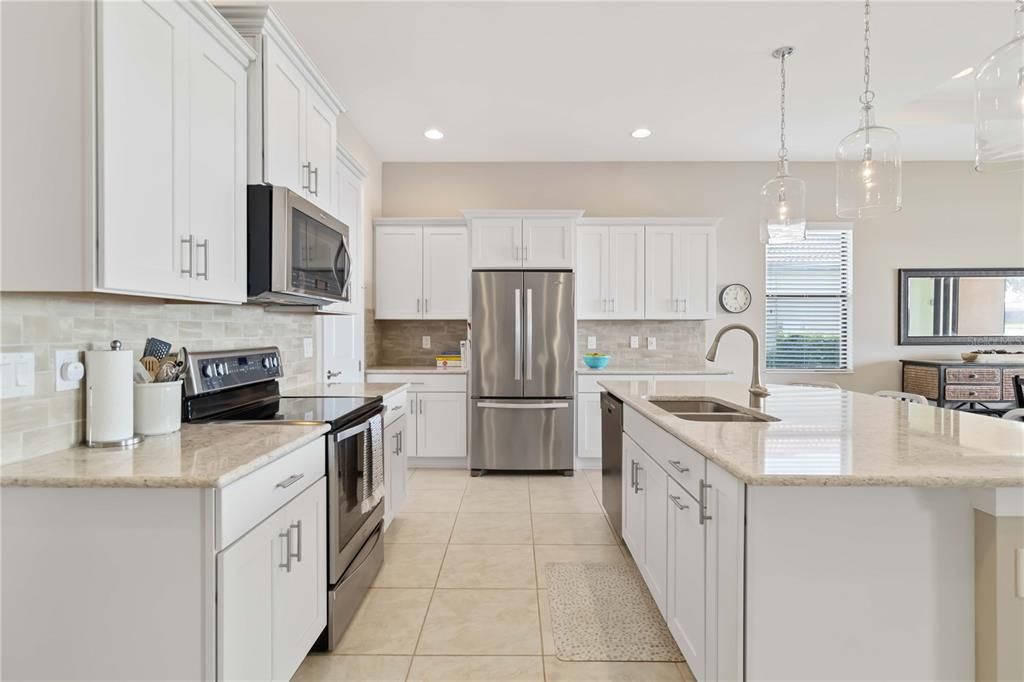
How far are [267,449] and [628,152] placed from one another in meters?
4.44

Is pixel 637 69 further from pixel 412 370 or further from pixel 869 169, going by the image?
pixel 412 370

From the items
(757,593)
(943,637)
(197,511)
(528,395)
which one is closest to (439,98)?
(528,395)

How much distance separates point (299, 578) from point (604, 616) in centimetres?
129

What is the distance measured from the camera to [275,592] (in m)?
1.49

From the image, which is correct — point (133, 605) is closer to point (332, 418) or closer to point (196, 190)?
point (332, 418)

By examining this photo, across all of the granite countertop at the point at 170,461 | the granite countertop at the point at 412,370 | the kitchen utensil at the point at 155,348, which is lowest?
the granite countertop at the point at 170,461

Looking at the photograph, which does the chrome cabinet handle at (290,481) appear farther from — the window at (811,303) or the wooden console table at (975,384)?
the wooden console table at (975,384)

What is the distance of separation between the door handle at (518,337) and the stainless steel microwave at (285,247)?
2.22 metres

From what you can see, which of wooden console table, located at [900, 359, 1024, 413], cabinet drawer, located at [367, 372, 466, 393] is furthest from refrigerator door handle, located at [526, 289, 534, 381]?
wooden console table, located at [900, 359, 1024, 413]

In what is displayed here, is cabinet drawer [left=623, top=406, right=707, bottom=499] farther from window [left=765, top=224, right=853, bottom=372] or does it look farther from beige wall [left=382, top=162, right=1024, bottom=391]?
window [left=765, top=224, right=853, bottom=372]

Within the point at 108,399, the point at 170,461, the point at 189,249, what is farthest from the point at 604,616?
the point at 189,249

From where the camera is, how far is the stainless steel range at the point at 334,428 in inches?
75.7

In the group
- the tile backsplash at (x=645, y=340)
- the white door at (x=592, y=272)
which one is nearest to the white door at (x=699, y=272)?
the tile backsplash at (x=645, y=340)

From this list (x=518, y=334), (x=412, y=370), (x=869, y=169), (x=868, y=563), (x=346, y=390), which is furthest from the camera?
(x=412, y=370)
